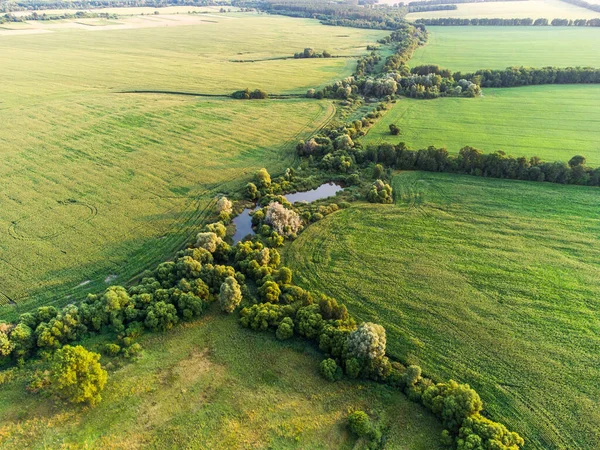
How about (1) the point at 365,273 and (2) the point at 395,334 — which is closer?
(2) the point at 395,334

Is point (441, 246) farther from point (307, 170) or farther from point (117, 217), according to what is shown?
point (117, 217)

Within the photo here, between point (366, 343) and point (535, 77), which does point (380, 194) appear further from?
point (535, 77)

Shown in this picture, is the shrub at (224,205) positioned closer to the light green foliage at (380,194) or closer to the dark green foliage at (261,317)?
the dark green foliage at (261,317)

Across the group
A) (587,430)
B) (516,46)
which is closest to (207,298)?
(587,430)

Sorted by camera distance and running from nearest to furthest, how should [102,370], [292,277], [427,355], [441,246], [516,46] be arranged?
[102,370], [427,355], [292,277], [441,246], [516,46]

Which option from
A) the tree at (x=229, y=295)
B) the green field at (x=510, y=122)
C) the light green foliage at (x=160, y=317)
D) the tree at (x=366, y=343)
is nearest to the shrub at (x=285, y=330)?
the tree at (x=229, y=295)

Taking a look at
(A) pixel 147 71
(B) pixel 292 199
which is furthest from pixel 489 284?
(A) pixel 147 71

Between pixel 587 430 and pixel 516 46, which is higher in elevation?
pixel 516 46
